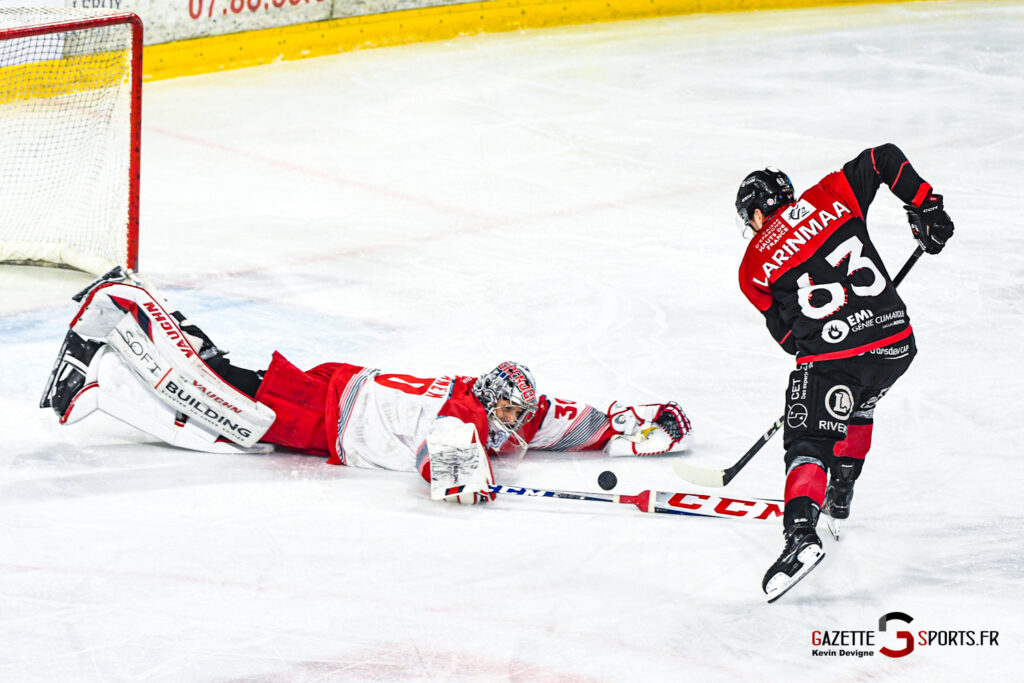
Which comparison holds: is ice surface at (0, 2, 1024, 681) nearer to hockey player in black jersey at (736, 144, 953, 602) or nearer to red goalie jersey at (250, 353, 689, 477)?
red goalie jersey at (250, 353, 689, 477)

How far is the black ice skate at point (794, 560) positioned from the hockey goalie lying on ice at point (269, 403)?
3.11 ft

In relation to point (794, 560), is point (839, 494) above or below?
above

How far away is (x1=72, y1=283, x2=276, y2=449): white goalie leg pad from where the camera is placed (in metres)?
4.05

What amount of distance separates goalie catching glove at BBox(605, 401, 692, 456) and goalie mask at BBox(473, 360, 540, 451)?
354 mm

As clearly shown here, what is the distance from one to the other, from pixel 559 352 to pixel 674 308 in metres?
0.66

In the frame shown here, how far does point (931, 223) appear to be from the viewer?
3.55 metres

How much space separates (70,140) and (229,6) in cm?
216

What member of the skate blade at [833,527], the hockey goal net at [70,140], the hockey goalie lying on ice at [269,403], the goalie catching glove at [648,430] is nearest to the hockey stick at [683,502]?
the skate blade at [833,527]

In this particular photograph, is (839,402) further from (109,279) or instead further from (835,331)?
(109,279)

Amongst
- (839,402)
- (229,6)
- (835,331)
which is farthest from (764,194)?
(229,6)

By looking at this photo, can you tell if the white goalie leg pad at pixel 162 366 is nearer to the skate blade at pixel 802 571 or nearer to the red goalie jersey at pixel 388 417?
the red goalie jersey at pixel 388 417

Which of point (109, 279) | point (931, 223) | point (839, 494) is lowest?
point (839, 494)

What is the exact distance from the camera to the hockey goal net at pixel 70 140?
5.46m

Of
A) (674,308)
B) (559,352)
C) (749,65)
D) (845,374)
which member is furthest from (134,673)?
(749,65)
